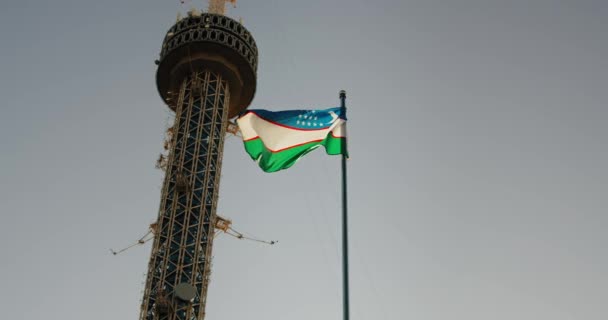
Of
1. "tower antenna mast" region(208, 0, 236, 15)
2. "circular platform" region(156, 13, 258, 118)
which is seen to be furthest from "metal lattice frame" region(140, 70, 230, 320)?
"tower antenna mast" region(208, 0, 236, 15)

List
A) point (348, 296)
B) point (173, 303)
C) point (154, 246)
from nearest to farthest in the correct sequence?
point (348, 296), point (173, 303), point (154, 246)

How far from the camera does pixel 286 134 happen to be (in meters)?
34.6

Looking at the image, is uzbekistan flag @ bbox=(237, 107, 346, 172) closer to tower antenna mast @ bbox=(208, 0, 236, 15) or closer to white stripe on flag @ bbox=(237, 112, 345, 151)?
white stripe on flag @ bbox=(237, 112, 345, 151)

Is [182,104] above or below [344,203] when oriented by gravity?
above

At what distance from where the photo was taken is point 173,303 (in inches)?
2213

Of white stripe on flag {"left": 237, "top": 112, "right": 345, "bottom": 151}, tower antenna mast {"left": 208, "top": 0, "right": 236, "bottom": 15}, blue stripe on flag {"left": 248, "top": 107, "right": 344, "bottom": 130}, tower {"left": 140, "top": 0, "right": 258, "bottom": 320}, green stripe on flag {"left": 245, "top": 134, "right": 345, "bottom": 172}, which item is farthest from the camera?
tower antenna mast {"left": 208, "top": 0, "right": 236, "bottom": 15}

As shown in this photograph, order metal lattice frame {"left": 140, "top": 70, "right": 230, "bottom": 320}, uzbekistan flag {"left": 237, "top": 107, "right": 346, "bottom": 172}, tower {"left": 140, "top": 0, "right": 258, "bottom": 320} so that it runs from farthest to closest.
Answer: tower {"left": 140, "top": 0, "right": 258, "bottom": 320}, metal lattice frame {"left": 140, "top": 70, "right": 230, "bottom": 320}, uzbekistan flag {"left": 237, "top": 107, "right": 346, "bottom": 172}

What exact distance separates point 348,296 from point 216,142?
46.8m

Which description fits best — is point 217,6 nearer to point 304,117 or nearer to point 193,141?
point 193,141

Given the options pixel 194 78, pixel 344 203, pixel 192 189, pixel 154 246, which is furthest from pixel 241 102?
pixel 344 203

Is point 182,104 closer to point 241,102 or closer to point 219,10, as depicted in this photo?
point 241,102

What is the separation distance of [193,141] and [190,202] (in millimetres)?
7731

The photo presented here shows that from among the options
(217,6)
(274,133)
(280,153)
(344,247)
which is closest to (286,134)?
(274,133)

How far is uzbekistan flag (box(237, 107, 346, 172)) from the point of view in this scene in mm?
32906
